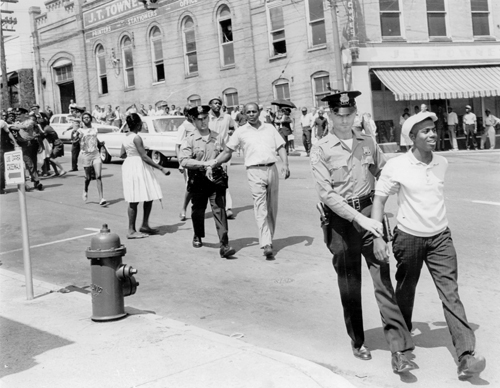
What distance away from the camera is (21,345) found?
5613 mm

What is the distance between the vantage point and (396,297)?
5.17 m

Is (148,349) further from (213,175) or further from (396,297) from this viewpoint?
(213,175)

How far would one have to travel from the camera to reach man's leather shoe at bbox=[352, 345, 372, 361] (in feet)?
16.7

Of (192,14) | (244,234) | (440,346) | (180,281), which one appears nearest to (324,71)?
(192,14)

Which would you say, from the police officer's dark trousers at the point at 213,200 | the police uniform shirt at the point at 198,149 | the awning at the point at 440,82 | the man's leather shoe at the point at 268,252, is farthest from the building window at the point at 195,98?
the man's leather shoe at the point at 268,252

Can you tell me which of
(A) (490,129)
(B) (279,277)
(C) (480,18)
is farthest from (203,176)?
(C) (480,18)

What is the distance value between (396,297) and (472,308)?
142 cm

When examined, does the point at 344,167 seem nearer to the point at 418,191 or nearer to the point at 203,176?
the point at 418,191

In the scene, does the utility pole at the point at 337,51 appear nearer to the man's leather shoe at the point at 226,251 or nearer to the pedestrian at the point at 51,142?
the pedestrian at the point at 51,142

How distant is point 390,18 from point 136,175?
19.5 m

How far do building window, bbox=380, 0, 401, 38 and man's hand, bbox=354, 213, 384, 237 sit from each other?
76.9 ft

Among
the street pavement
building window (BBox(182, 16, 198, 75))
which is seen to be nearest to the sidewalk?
the street pavement

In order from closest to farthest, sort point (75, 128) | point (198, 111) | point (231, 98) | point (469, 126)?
1. point (198, 111)
2. point (75, 128)
3. point (469, 126)
4. point (231, 98)

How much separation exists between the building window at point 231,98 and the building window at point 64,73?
13.6 m
